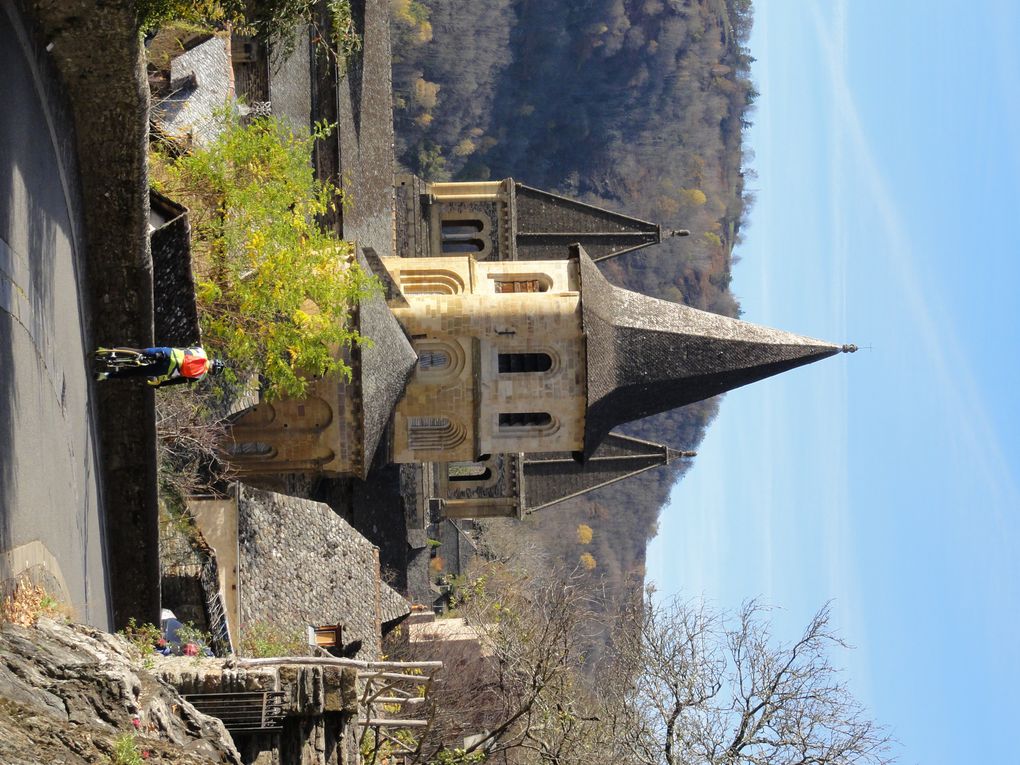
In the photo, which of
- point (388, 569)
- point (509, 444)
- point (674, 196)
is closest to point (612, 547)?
point (674, 196)

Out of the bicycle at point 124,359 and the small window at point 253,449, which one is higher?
the bicycle at point 124,359

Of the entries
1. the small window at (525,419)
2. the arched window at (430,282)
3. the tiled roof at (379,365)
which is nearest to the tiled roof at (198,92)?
the tiled roof at (379,365)

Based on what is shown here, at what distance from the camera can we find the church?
23328 mm

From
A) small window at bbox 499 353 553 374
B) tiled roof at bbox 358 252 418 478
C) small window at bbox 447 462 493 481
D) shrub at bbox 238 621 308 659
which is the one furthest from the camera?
small window at bbox 447 462 493 481

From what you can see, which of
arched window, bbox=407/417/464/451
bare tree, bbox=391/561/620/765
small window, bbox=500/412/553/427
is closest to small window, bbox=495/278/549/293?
small window, bbox=500/412/553/427

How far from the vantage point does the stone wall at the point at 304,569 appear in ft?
71.4

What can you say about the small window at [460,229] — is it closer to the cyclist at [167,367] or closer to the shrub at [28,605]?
the cyclist at [167,367]

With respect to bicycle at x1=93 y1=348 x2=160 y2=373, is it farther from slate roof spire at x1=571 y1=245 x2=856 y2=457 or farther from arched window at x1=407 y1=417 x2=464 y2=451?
arched window at x1=407 y1=417 x2=464 y2=451

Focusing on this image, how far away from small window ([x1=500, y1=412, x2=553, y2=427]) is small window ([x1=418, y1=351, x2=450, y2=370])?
1673 mm

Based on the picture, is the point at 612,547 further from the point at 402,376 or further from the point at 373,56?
the point at 402,376

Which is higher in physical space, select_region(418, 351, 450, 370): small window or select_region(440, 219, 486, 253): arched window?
select_region(440, 219, 486, 253): arched window

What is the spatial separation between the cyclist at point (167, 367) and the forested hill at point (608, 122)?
5263 cm

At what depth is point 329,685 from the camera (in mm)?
14344

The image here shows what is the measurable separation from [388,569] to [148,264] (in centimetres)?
1988
